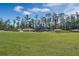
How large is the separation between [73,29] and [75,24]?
0.21 ft

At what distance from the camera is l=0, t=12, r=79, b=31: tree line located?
14.1ft

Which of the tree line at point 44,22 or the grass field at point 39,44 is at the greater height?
the tree line at point 44,22

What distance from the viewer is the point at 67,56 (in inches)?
168

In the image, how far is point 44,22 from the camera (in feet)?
14.2

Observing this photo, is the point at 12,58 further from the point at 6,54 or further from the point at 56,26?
the point at 56,26

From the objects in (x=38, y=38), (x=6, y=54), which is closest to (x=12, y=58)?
(x=6, y=54)

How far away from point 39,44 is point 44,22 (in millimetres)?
264

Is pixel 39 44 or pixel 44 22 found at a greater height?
pixel 44 22

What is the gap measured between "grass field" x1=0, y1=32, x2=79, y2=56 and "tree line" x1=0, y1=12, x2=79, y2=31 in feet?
0.24

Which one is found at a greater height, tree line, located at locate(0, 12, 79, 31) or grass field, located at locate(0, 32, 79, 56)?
tree line, located at locate(0, 12, 79, 31)

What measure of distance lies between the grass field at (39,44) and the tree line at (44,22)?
0.07 m

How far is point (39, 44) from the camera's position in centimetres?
430

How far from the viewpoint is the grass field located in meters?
4.27

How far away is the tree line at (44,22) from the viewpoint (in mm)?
4301
